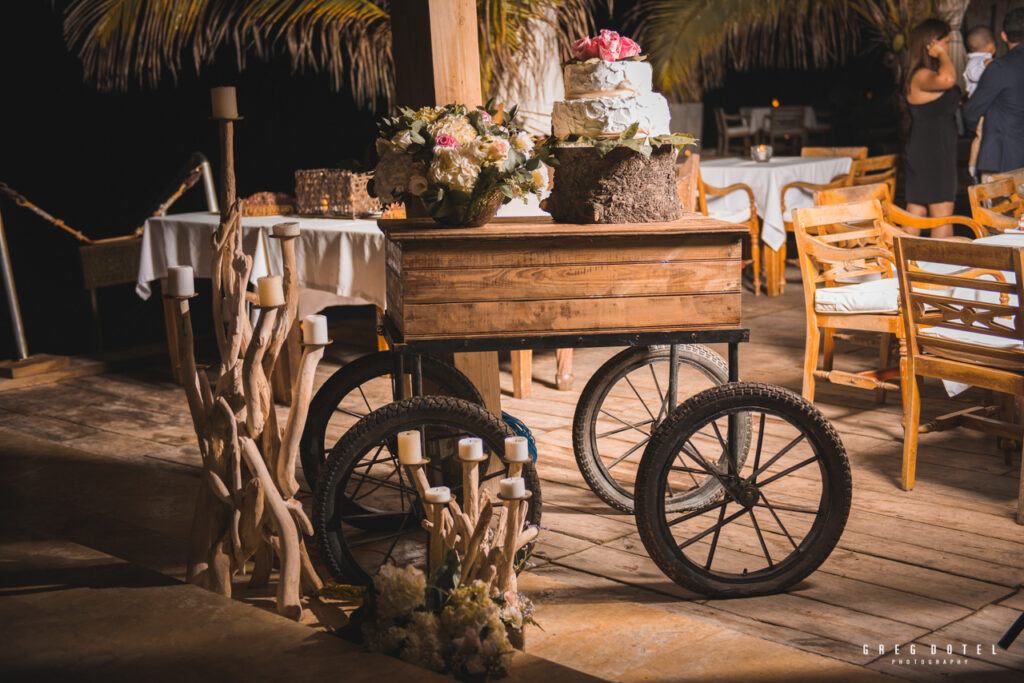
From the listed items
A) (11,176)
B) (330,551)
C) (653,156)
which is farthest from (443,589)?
(11,176)

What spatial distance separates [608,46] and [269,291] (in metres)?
1.05

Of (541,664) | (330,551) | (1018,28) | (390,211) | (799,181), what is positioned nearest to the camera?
(541,664)

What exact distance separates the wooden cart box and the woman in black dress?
413cm

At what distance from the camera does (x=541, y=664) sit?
2.21m

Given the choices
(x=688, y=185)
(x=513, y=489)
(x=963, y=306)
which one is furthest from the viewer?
(x=688, y=185)

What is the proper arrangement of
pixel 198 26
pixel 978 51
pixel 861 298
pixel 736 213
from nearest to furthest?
pixel 861 298, pixel 198 26, pixel 736 213, pixel 978 51

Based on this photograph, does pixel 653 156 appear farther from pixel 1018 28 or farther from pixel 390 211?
pixel 1018 28

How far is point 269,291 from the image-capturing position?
2.54m

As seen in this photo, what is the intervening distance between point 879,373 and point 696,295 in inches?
71.2

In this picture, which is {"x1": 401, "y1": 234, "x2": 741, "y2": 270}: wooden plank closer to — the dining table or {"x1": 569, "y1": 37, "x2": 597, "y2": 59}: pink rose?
{"x1": 569, "y1": 37, "x2": 597, "y2": 59}: pink rose

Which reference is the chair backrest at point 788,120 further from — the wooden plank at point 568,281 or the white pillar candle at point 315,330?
the white pillar candle at point 315,330

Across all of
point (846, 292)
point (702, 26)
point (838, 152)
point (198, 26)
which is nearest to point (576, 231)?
point (846, 292)

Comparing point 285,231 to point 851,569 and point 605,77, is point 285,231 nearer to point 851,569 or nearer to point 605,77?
point 605,77

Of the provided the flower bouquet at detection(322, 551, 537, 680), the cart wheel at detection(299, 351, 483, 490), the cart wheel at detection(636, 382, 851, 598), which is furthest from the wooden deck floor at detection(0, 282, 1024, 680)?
the cart wheel at detection(299, 351, 483, 490)
